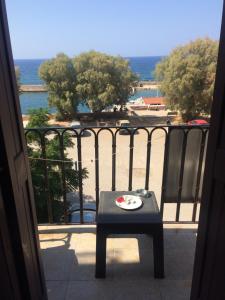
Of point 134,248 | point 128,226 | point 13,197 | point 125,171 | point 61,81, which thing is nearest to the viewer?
point 13,197

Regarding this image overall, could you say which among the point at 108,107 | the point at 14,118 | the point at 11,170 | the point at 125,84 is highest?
the point at 14,118

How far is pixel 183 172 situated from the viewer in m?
2.23

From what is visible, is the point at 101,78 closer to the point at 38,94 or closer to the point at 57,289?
the point at 57,289

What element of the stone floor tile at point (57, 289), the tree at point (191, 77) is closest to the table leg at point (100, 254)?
the stone floor tile at point (57, 289)

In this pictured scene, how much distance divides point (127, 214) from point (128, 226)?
0.35ft

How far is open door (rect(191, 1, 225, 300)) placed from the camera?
1.02 m

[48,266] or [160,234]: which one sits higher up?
[160,234]

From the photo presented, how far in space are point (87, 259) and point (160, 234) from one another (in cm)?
68

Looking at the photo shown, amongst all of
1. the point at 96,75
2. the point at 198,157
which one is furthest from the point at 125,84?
the point at 198,157

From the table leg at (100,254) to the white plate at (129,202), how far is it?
0.26 metres

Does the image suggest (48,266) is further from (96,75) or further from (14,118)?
(96,75)

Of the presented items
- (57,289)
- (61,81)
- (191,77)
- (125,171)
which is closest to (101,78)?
(61,81)

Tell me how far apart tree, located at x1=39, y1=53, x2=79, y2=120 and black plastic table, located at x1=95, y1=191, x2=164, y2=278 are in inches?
884

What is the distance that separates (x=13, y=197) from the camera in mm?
1069
